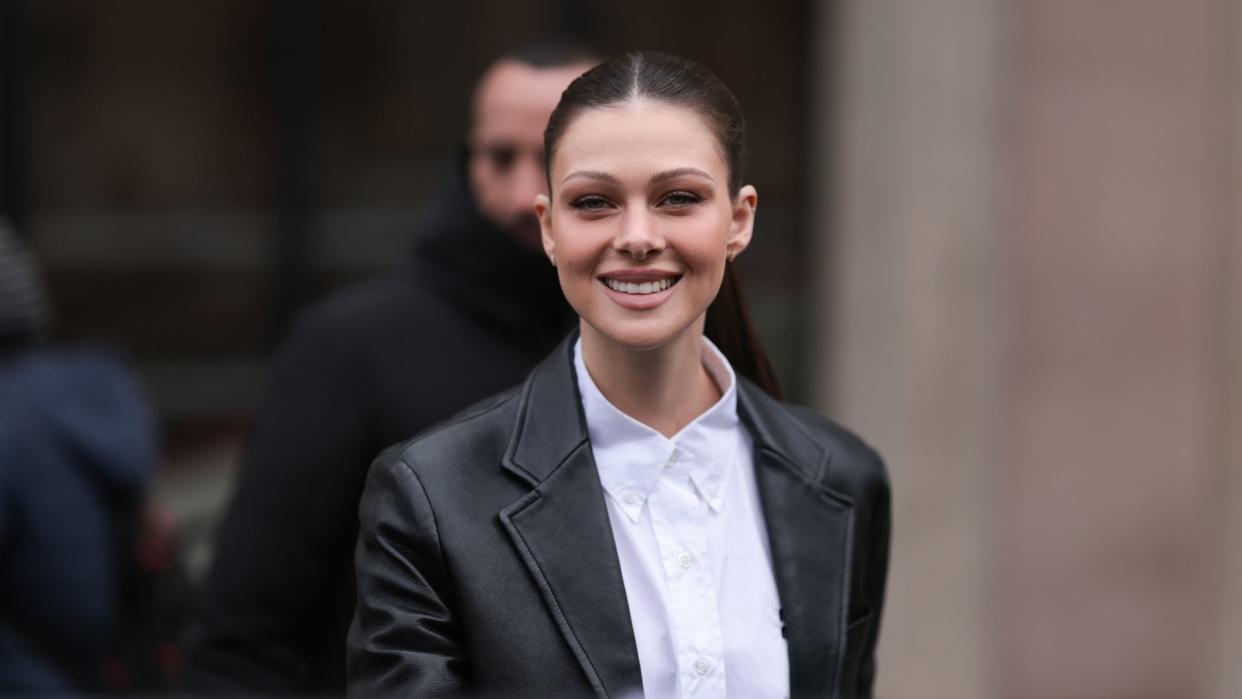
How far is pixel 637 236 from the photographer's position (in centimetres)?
191

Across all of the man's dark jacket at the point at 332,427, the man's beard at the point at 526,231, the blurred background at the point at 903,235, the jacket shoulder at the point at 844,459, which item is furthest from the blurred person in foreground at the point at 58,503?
the blurred background at the point at 903,235

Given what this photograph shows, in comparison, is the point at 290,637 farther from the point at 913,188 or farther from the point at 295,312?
the point at 295,312

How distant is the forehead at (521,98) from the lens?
323 centimetres

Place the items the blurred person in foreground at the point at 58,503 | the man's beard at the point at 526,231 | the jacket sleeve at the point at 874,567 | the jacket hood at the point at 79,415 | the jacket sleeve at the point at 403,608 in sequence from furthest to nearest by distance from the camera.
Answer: the jacket hood at the point at 79,415 → the blurred person in foreground at the point at 58,503 → the man's beard at the point at 526,231 → the jacket sleeve at the point at 874,567 → the jacket sleeve at the point at 403,608

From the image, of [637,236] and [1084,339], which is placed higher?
[637,236]

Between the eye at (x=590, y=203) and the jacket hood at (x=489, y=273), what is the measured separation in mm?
1439

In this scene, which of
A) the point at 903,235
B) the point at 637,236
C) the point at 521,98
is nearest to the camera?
the point at 637,236

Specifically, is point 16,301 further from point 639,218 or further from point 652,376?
point 639,218

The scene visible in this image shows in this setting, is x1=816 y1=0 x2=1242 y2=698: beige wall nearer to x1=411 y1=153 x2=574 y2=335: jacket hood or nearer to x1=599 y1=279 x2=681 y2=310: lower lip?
x1=411 y1=153 x2=574 y2=335: jacket hood

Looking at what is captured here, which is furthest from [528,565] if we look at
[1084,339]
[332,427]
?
[1084,339]

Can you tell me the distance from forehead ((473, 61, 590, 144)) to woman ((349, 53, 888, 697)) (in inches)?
45.2

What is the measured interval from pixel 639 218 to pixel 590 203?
6 cm

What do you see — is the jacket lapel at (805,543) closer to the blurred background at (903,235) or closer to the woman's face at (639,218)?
the woman's face at (639,218)

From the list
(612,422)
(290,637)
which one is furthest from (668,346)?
(290,637)
